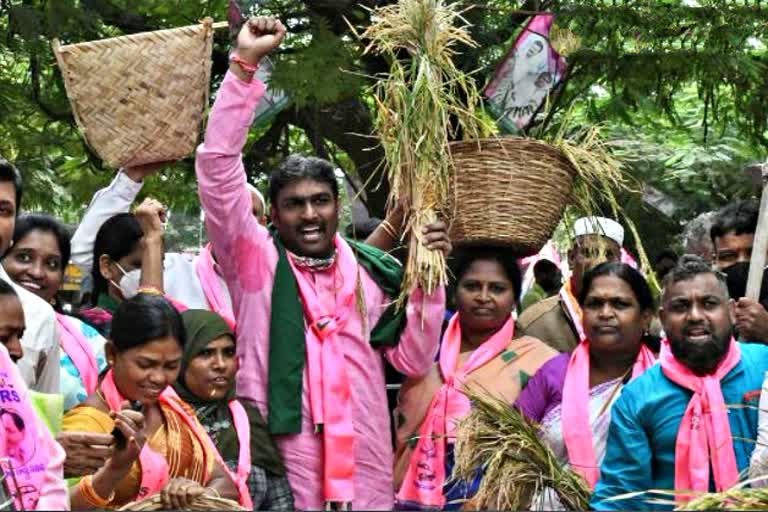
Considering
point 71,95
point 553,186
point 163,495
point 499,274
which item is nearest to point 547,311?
point 499,274

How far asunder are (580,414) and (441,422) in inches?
24.4

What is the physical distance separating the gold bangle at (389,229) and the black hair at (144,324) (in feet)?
3.72

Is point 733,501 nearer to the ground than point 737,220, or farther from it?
nearer to the ground

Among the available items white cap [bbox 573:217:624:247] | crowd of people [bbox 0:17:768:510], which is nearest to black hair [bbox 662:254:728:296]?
crowd of people [bbox 0:17:768:510]

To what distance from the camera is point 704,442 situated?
5.58 metres

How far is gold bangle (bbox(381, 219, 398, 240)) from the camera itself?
638cm

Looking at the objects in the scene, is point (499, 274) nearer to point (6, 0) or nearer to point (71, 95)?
point (71, 95)

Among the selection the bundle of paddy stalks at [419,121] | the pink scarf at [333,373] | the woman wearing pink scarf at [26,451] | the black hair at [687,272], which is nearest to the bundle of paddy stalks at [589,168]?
the black hair at [687,272]

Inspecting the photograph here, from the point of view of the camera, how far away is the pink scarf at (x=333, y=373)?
5.93m

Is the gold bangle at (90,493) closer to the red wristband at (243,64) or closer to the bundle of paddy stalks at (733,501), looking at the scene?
the red wristband at (243,64)

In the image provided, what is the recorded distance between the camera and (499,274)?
663 cm

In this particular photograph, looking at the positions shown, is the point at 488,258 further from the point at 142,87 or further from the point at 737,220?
the point at 142,87

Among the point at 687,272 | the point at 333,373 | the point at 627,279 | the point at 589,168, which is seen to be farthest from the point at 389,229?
the point at 687,272

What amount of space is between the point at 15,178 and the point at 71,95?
82 cm
